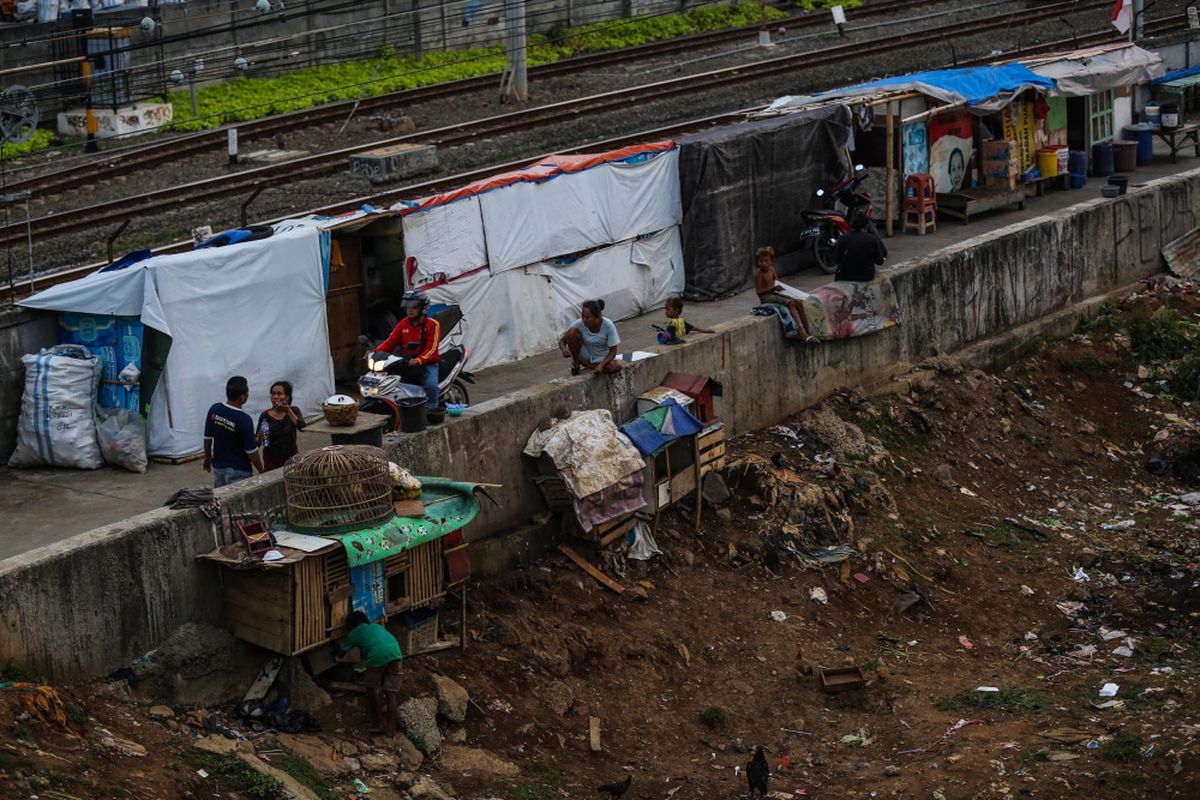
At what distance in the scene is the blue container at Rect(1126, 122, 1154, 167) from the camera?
25547 millimetres

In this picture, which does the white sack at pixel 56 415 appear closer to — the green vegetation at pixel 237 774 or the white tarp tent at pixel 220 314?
the white tarp tent at pixel 220 314

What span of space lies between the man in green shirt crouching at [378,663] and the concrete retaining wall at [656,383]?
973 mm

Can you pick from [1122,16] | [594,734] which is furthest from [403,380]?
[1122,16]

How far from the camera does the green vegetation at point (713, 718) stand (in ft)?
40.5

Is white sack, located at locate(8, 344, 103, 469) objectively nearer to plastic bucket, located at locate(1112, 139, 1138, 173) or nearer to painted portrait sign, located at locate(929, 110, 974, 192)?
painted portrait sign, located at locate(929, 110, 974, 192)

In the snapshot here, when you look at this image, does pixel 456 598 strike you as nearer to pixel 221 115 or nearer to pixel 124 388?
pixel 124 388

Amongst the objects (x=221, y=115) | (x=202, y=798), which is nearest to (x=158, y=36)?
(x=221, y=115)

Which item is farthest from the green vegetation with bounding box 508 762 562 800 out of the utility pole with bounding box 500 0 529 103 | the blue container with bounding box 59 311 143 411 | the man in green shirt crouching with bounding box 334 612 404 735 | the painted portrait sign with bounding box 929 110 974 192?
the utility pole with bounding box 500 0 529 103

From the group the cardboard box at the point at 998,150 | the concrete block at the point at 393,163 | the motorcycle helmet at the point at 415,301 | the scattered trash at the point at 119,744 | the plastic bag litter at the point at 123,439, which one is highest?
the concrete block at the point at 393,163

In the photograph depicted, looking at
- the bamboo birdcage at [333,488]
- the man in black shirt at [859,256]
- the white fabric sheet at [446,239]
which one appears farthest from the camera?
the man in black shirt at [859,256]

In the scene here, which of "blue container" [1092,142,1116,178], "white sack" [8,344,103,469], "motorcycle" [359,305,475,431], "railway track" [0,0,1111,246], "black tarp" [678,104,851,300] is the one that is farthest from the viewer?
"blue container" [1092,142,1116,178]

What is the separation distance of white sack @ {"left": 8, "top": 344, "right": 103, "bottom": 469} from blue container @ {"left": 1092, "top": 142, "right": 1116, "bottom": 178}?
16.7 m

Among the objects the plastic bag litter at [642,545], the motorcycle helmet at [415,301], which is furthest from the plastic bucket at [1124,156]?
the motorcycle helmet at [415,301]

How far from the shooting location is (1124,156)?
2511cm
